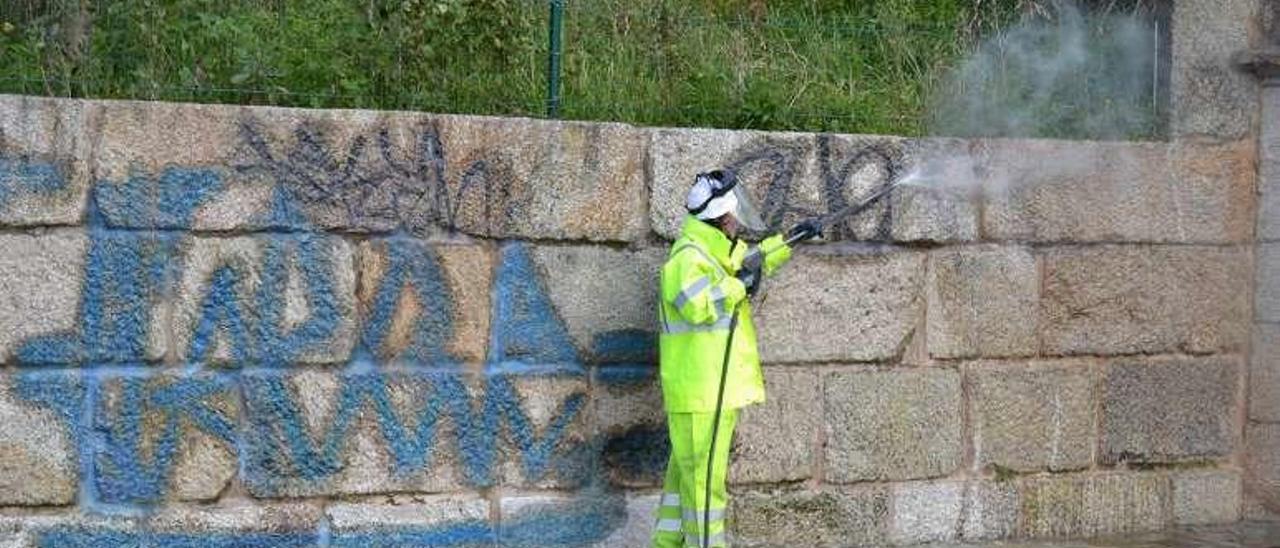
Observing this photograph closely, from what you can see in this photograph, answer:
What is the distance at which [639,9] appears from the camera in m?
9.28

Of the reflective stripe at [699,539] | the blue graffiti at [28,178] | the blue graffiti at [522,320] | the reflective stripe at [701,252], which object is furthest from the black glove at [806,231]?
the blue graffiti at [28,178]

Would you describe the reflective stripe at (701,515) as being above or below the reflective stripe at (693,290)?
below

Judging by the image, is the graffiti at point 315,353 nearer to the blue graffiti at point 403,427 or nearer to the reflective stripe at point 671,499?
the blue graffiti at point 403,427

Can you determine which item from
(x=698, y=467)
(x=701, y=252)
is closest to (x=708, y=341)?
(x=701, y=252)

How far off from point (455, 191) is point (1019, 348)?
2.87 meters

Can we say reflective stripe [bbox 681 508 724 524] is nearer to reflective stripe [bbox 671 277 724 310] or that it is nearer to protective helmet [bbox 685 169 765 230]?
reflective stripe [bbox 671 277 724 310]

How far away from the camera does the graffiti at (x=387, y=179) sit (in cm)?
771

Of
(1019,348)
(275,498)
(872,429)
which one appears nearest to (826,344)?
(872,429)

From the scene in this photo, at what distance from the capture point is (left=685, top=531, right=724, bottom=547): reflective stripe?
7.67 meters

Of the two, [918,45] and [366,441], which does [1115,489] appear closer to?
[918,45]

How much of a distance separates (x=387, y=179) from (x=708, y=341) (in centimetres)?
147

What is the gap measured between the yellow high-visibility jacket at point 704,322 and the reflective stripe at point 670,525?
51cm

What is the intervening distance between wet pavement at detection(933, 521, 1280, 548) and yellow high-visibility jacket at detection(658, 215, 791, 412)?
1793 millimetres

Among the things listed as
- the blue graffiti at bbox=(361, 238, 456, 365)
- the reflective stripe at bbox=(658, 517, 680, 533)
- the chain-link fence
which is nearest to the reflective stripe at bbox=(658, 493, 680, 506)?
the reflective stripe at bbox=(658, 517, 680, 533)
